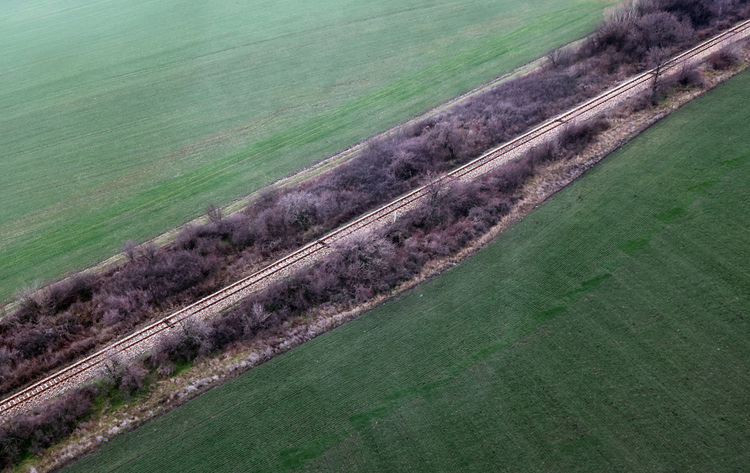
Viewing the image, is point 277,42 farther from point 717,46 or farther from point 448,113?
point 717,46

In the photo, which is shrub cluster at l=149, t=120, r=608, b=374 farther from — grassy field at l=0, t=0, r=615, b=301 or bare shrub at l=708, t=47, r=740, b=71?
bare shrub at l=708, t=47, r=740, b=71

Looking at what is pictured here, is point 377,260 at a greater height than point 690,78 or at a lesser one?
lesser

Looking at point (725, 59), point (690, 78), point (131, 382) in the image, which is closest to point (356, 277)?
point (131, 382)

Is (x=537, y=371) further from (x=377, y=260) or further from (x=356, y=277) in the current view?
(x=356, y=277)

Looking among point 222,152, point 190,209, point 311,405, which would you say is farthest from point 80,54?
point 311,405

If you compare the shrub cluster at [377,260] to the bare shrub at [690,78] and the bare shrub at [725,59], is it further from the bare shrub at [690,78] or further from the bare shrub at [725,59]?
the bare shrub at [725,59]
